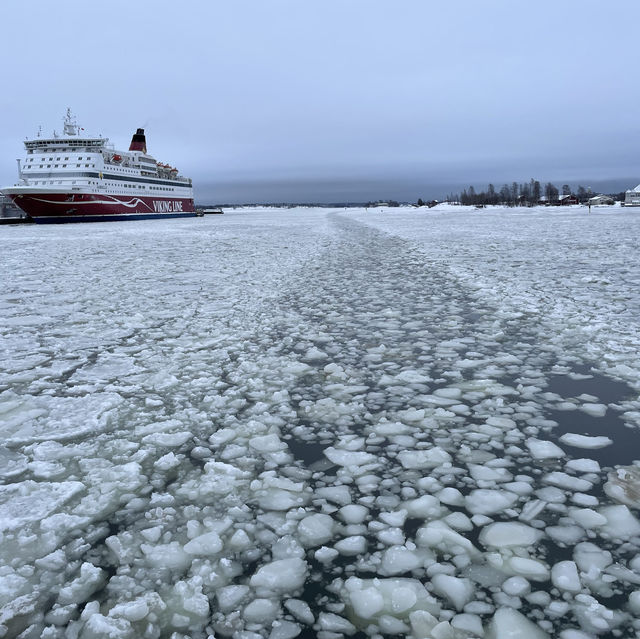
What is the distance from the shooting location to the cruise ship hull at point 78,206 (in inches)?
1713

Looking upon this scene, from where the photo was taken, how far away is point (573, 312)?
5.37 meters

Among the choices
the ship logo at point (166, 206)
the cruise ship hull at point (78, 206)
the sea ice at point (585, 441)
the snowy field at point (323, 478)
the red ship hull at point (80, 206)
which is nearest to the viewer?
the snowy field at point (323, 478)

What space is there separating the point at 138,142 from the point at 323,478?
7197cm

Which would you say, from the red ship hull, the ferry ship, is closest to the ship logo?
the ferry ship

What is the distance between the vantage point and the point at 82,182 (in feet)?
158

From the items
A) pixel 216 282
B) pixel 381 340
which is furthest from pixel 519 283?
pixel 216 282

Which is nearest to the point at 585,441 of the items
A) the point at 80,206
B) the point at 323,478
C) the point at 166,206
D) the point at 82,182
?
the point at 323,478

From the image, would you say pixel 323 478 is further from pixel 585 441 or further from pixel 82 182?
pixel 82 182

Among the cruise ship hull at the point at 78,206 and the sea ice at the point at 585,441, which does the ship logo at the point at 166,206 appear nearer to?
the cruise ship hull at the point at 78,206

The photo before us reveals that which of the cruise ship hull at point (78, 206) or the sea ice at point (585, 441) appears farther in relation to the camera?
the cruise ship hull at point (78, 206)

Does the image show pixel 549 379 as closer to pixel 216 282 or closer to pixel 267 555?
pixel 267 555

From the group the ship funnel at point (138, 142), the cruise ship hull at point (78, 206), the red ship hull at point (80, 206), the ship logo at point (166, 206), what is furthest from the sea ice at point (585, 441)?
the ship funnel at point (138, 142)

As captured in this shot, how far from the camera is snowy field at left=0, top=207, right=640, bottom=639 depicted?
59.4 inches

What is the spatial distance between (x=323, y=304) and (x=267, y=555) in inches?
184
